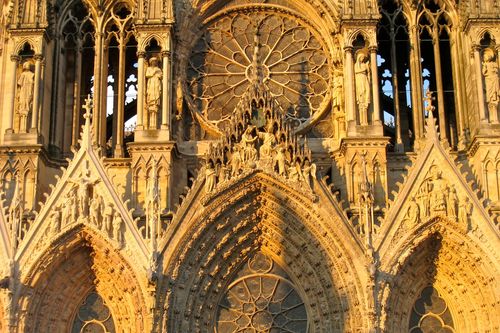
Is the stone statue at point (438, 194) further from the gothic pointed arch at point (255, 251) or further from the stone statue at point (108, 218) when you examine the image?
the stone statue at point (108, 218)

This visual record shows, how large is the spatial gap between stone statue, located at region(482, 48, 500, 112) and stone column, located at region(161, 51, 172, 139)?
20.7 ft

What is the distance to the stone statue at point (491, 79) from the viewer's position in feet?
75.1

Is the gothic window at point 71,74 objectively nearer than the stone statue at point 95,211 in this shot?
No

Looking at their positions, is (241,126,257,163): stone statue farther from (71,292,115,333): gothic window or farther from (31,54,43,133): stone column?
(31,54,43,133): stone column

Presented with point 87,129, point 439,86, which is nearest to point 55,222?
point 87,129

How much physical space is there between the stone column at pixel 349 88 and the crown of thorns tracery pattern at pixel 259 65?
3.25 ft

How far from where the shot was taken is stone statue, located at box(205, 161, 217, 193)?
21844 mm

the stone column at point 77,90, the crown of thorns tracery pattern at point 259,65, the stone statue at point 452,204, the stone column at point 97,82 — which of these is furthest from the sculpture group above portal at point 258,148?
the stone column at point 77,90

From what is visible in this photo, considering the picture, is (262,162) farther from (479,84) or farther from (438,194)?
(479,84)

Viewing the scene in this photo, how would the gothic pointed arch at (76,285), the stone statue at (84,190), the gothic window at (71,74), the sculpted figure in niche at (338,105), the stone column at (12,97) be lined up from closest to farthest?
1. the gothic pointed arch at (76,285)
2. the stone statue at (84,190)
3. the stone column at (12,97)
4. the sculpted figure in niche at (338,105)
5. the gothic window at (71,74)

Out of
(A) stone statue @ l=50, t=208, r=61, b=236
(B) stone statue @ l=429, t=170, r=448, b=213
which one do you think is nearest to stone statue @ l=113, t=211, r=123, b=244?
(A) stone statue @ l=50, t=208, r=61, b=236

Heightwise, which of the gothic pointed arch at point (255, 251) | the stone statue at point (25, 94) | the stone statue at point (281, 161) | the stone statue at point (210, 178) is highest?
the stone statue at point (25, 94)

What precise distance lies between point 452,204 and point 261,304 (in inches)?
161

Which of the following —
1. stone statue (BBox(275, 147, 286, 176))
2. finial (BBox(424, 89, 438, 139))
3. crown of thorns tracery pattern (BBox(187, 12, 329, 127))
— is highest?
crown of thorns tracery pattern (BBox(187, 12, 329, 127))
